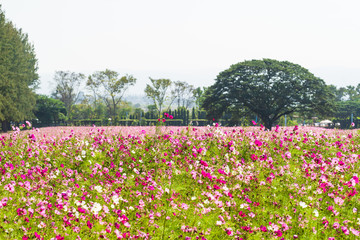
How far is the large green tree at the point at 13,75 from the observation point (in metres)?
26.9

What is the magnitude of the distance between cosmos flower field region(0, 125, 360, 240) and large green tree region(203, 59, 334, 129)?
19.6 m

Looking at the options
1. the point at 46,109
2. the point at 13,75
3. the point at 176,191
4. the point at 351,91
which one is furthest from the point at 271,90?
the point at 351,91

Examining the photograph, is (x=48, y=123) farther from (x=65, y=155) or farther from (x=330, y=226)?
(x=330, y=226)

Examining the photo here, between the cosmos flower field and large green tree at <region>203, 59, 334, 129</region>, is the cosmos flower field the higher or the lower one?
the lower one

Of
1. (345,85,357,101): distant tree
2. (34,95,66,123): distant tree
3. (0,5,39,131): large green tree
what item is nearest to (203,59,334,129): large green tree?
(0,5,39,131): large green tree

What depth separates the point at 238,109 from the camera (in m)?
31.7

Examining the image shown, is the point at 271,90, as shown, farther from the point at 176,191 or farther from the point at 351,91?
the point at 351,91

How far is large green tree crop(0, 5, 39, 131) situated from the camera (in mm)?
26938

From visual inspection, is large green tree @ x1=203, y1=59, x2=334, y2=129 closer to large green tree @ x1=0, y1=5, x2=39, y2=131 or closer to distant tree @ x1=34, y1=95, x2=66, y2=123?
large green tree @ x1=0, y1=5, x2=39, y2=131

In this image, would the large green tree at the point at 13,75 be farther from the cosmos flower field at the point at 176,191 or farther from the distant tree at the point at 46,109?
the cosmos flower field at the point at 176,191

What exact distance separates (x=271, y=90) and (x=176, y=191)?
2579cm

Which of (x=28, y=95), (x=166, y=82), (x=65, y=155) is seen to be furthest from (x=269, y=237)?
(x=166, y=82)

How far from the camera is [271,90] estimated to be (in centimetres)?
3011

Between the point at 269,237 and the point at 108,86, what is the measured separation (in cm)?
5906
